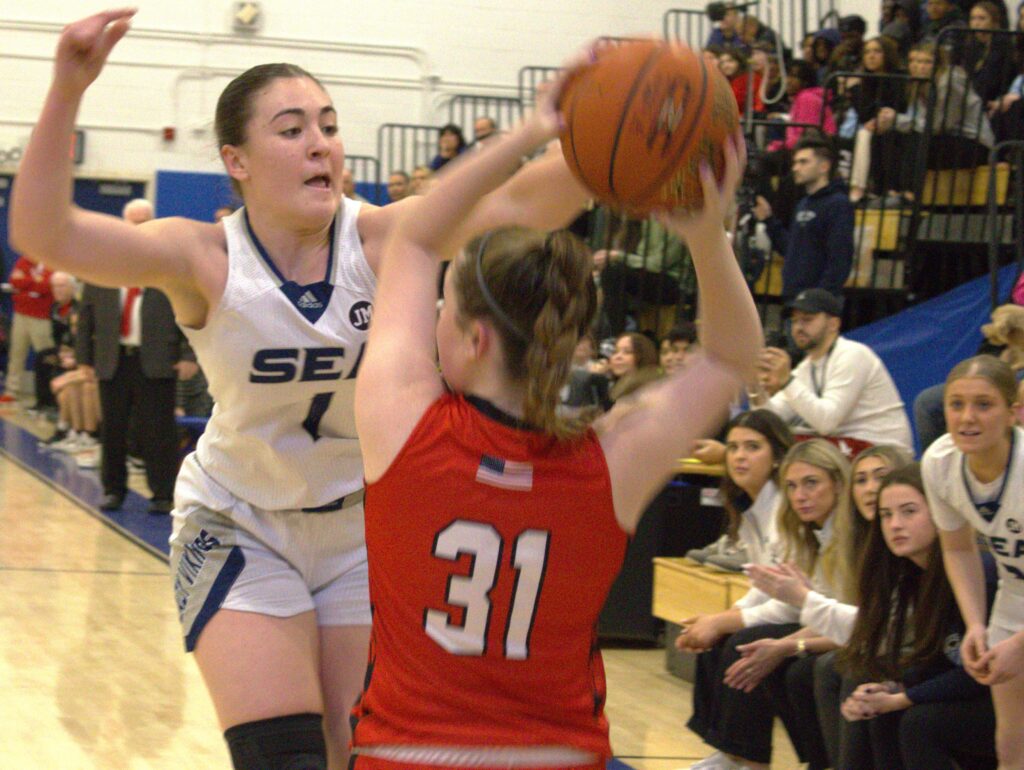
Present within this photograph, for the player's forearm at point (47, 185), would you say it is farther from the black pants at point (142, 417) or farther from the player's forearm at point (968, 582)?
the black pants at point (142, 417)

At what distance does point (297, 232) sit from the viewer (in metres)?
2.86

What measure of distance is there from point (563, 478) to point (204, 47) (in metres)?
14.2

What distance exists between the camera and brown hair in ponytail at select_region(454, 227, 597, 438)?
1.86 meters

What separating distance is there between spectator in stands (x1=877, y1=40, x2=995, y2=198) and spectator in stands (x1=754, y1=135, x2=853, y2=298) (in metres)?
1.09

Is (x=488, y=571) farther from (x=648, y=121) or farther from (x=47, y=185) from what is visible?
(x=47, y=185)

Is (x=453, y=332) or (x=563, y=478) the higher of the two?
(x=453, y=332)

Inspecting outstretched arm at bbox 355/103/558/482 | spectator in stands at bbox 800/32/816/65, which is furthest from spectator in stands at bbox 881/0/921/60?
outstretched arm at bbox 355/103/558/482

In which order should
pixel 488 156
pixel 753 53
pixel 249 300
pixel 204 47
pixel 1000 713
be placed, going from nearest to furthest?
pixel 488 156
pixel 249 300
pixel 1000 713
pixel 753 53
pixel 204 47

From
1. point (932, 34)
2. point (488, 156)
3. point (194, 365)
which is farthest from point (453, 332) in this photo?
point (932, 34)

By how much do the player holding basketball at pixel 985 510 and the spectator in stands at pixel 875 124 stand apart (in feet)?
16.7

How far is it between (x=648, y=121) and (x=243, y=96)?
1.25 m

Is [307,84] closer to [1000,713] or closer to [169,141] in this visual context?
[1000,713]

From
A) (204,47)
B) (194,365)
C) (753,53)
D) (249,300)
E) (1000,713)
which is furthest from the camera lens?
(204,47)

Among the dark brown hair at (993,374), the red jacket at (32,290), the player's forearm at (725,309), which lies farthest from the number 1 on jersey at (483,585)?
the red jacket at (32,290)
